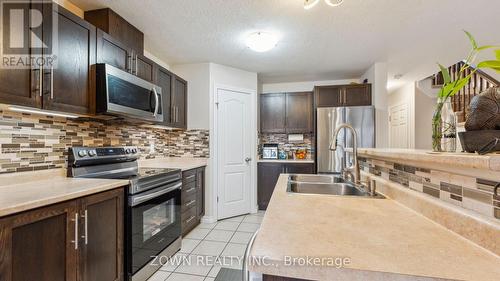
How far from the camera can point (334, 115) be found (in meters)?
3.58

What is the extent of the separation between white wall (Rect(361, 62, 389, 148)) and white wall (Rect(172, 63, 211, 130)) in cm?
250

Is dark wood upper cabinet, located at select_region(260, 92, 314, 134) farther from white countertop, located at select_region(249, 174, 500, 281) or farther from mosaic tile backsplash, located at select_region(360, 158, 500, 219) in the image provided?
white countertop, located at select_region(249, 174, 500, 281)

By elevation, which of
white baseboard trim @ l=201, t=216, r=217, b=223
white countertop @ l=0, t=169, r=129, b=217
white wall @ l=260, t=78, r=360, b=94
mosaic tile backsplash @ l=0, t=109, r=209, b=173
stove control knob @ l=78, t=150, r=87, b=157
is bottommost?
white baseboard trim @ l=201, t=216, r=217, b=223

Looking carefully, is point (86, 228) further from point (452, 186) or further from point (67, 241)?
point (452, 186)

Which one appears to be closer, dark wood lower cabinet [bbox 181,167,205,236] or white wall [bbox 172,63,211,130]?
dark wood lower cabinet [bbox 181,167,205,236]

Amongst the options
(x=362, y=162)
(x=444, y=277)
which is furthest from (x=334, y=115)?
(x=444, y=277)

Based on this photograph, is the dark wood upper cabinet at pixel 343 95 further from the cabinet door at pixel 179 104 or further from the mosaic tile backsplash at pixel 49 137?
the mosaic tile backsplash at pixel 49 137

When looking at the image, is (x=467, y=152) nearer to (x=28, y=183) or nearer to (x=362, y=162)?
(x=362, y=162)

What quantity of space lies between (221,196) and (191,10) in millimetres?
2466

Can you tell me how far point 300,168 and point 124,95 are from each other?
2.80 meters

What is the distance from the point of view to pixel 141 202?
1865 mm

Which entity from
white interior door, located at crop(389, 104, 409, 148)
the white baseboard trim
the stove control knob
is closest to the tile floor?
the white baseboard trim

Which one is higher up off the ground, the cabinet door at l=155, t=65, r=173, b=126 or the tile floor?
the cabinet door at l=155, t=65, r=173, b=126

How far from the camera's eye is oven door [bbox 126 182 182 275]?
178 cm
